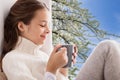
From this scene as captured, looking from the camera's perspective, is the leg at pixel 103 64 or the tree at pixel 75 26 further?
the tree at pixel 75 26

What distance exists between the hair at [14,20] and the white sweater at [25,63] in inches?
1.5

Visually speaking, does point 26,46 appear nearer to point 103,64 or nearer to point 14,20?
point 14,20

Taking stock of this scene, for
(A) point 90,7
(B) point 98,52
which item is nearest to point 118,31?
(A) point 90,7

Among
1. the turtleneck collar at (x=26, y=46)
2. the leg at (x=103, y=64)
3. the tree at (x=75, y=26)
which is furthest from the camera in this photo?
the tree at (x=75, y=26)

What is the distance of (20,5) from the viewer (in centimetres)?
140

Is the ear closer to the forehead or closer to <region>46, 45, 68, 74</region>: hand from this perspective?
the forehead

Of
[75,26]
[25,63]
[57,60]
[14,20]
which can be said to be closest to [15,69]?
[25,63]

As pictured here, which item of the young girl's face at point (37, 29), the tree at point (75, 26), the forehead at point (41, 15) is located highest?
the forehead at point (41, 15)

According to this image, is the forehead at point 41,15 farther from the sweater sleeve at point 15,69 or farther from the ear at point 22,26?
the sweater sleeve at point 15,69

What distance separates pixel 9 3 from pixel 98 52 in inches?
22.3

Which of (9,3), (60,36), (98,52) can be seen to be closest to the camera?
(98,52)

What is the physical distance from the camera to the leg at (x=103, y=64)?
1.15 metres

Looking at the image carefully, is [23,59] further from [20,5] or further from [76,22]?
[76,22]

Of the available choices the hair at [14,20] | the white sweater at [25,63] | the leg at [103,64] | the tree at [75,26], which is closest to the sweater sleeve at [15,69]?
the white sweater at [25,63]
